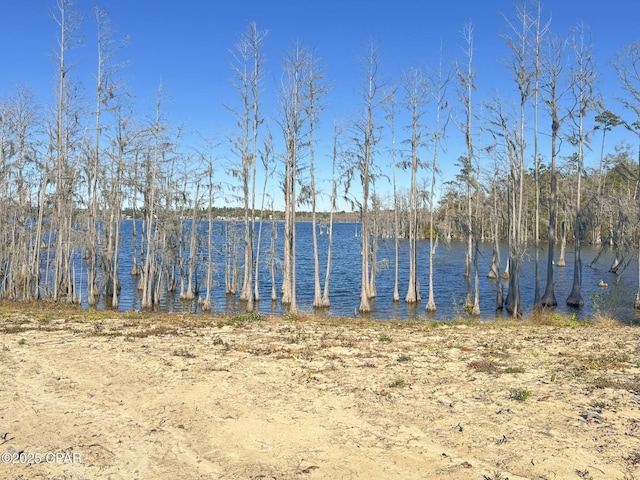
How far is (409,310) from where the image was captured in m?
26.1

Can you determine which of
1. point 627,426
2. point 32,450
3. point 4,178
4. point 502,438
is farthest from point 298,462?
point 4,178

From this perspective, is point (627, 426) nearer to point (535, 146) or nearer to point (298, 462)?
point (298, 462)

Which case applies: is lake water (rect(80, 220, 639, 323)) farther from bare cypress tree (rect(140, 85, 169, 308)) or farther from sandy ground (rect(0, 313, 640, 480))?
sandy ground (rect(0, 313, 640, 480))

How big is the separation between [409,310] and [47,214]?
2205cm

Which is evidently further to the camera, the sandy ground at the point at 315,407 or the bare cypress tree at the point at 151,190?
the bare cypress tree at the point at 151,190

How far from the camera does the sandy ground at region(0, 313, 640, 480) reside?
5.20 metres

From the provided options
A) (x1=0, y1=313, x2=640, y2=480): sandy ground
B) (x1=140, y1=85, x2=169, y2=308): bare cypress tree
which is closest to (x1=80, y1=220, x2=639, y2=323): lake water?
(x1=140, y1=85, x2=169, y2=308): bare cypress tree

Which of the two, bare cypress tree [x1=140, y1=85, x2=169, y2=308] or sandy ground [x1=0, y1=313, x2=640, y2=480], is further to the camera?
bare cypress tree [x1=140, y1=85, x2=169, y2=308]

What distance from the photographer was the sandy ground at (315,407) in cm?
520

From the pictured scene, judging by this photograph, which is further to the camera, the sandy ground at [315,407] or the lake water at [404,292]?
the lake water at [404,292]

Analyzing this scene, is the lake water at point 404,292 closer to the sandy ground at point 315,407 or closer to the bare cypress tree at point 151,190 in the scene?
the bare cypress tree at point 151,190

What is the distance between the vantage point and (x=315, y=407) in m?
6.95

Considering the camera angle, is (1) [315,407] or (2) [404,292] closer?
(1) [315,407]

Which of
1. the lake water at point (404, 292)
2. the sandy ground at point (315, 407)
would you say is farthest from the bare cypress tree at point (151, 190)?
the sandy ground at point (315, 407)
